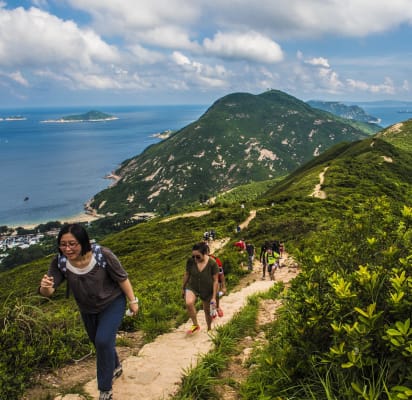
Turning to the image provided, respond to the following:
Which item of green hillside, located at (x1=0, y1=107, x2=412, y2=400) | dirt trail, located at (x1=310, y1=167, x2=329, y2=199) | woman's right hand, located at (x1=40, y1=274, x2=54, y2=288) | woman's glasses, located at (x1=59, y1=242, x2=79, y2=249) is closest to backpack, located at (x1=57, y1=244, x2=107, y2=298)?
woman's right hand, located at (x1=40, y1=274, x2=54, y2=288)

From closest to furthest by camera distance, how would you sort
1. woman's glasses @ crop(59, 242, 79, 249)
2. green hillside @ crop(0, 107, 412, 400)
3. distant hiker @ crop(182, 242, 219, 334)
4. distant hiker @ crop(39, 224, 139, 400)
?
green hillside @ crop(0, 107, 412, 400) < woman's glasses @ crop(59, 242, 79, 249) < distant hiker @ crop(39, 224, 139, 400) < distant hiker @ crop(182, 242, 219, 334)

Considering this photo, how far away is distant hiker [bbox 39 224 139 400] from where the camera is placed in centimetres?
434

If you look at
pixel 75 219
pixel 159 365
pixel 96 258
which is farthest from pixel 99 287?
pixel 75 219

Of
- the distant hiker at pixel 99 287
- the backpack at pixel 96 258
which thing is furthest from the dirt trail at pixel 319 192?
the backpack at pixel 96 258

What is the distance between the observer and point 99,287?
4.41 m

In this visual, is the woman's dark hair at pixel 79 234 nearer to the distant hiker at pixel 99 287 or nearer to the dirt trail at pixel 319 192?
the distant hiker at pixel 99 287

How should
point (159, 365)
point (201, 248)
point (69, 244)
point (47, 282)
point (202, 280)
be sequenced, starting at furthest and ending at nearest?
point (202, 280), point (201, 248), point (159, 365), point (47, 282), point (69, 244)

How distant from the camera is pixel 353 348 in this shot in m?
3.06

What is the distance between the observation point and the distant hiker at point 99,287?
4344mm

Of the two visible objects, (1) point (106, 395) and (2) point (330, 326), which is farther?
(1) point (106, 395)

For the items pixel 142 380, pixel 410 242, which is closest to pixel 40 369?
pixel 142 380

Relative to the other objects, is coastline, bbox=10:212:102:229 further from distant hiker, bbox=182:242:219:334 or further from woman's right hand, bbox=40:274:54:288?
woman's right hand, bbox=40:274:54:288

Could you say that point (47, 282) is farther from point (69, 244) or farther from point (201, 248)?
point (201, 248)

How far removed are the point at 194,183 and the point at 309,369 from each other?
197 meters
